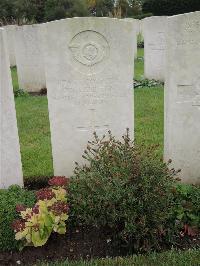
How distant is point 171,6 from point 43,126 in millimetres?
23850

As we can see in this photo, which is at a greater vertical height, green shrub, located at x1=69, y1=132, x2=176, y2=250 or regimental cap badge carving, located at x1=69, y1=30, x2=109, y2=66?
regimental cap badge carving, located at x1=69, y1=30, x2=109, y2=66

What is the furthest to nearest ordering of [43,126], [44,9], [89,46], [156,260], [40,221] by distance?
[44,9]
[43,126]
[89,46]
[40,221]
[156,260]

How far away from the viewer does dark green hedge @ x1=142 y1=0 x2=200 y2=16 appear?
28.6m

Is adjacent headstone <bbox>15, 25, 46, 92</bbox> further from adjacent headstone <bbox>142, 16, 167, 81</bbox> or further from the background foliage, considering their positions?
the background foliage

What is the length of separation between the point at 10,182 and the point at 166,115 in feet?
6.78

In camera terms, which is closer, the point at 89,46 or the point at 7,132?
the point at 89,46

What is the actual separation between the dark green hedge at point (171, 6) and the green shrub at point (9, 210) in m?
26.3

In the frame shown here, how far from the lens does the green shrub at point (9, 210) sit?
13.6 feet

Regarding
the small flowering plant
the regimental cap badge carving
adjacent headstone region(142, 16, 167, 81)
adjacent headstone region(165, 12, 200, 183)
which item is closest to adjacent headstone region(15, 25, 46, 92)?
adjacent headstone region(142, 16, 167, 81)

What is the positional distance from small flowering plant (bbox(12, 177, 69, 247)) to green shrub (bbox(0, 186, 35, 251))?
12 cm

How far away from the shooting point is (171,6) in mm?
29234

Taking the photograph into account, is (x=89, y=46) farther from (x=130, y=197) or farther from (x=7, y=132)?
(x=130, y=197)

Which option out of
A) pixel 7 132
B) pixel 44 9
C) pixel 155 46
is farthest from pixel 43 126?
pixel 44 9

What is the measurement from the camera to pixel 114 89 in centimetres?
484
